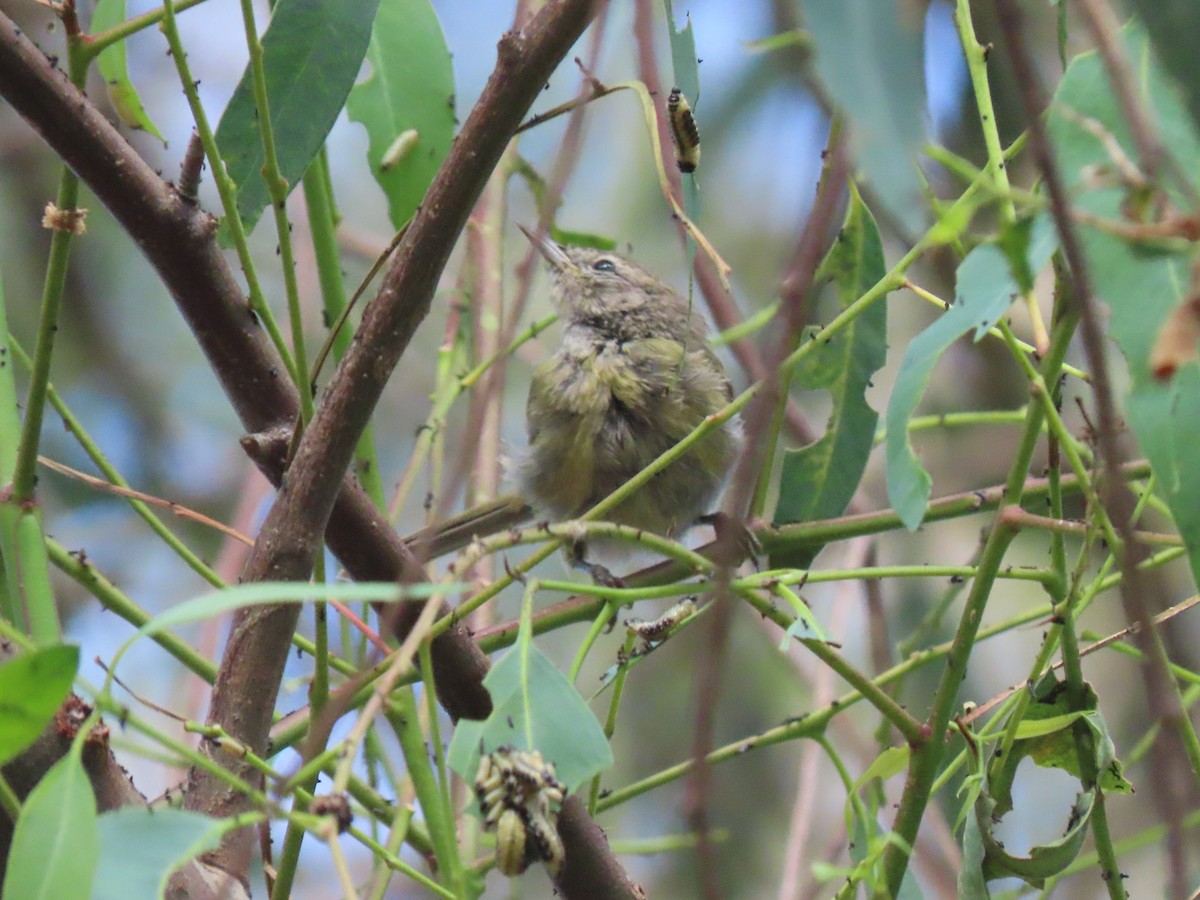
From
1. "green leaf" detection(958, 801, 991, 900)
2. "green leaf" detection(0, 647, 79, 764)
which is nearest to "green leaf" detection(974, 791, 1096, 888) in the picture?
"green leaf" detection(958, 801, 991, 900)

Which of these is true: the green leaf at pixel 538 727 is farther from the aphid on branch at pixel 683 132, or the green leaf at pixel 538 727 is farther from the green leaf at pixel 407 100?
the green leaf at pixel 407 100

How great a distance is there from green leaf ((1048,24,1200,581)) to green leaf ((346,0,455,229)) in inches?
48.1

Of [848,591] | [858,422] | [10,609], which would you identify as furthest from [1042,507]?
[10,609]

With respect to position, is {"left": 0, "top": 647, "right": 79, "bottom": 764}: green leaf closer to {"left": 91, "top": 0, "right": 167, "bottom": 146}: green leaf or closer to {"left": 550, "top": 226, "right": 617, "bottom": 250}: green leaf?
{"left": 91, "top": 0, "right": 167, "bottom": 146}: green leaf

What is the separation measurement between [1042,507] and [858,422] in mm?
310

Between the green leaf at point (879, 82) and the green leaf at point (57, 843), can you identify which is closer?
the green leaf at point (879, 82)

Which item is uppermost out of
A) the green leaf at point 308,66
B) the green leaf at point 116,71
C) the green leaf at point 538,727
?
the green leaf at point 116,71

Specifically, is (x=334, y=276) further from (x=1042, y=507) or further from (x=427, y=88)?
(x=1042, y=507)

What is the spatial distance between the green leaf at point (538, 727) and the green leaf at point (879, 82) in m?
0.65

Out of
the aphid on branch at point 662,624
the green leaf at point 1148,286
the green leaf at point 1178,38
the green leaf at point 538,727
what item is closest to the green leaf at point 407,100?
the aphid on branch at point 662,624

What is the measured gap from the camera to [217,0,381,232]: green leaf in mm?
1777

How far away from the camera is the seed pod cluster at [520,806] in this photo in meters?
1.16

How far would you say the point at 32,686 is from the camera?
108cm

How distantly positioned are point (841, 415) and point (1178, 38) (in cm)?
125
